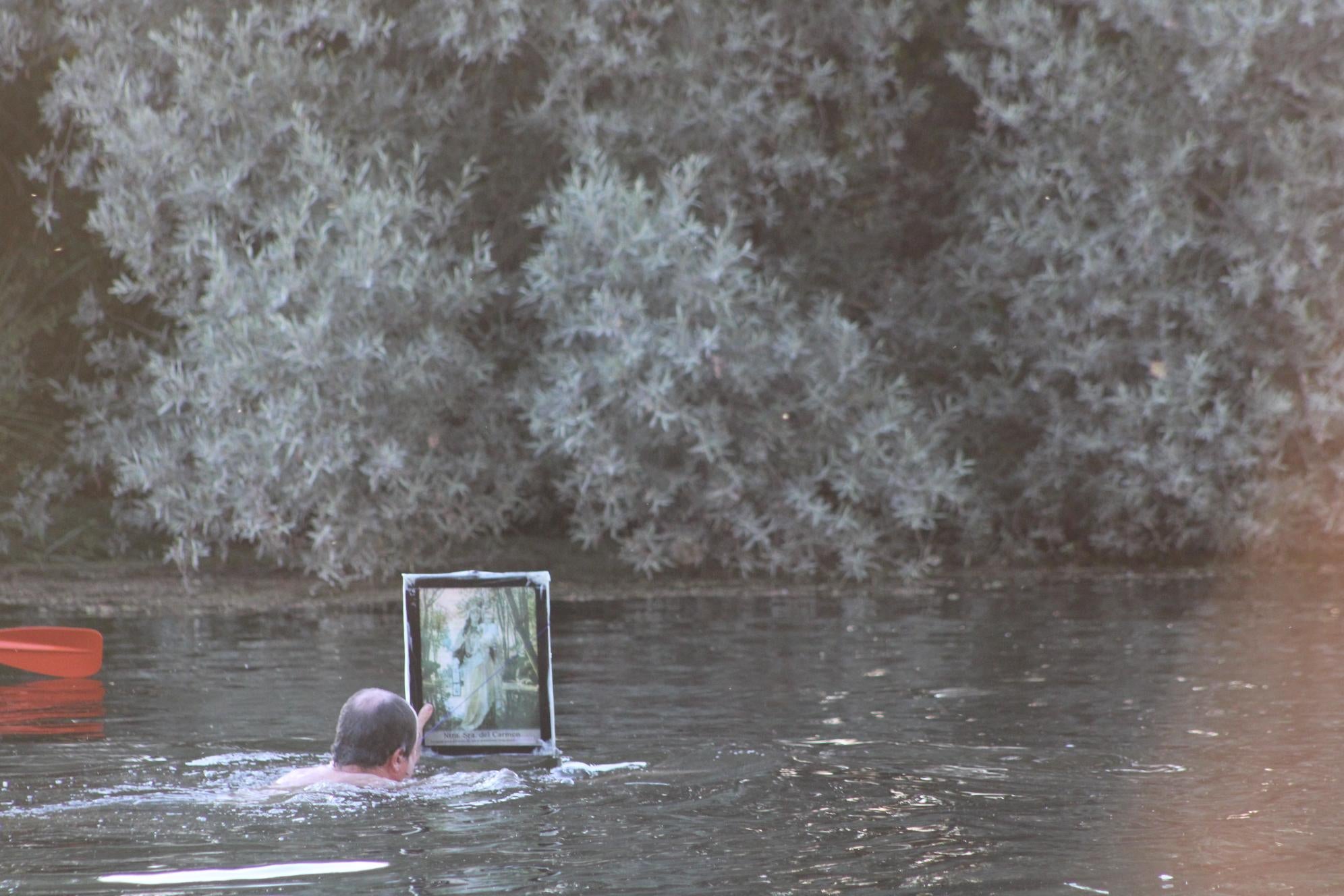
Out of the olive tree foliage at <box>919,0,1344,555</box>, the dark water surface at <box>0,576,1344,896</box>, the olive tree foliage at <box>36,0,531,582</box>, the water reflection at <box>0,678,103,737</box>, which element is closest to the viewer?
the dark water surface at <box>0,576,1344,896</box>

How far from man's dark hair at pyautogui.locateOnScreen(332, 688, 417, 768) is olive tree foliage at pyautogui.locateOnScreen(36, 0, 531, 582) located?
7819mm

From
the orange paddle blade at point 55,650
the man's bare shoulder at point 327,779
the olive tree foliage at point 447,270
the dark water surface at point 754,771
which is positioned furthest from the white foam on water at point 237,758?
the olive tree foliage at point 447,270

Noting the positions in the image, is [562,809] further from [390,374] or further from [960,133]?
[960,133]

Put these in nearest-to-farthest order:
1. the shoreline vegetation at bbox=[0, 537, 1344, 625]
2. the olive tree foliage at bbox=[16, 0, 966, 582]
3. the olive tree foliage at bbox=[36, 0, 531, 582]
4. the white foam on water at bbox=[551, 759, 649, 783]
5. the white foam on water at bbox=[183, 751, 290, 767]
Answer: the white foam on water at bbox=[551, 759, 649, 783]
the white foam on water at bbox=[183, 751, 290, 767]
the shoreline vegetation at bbox=[0, 537, 1344, 625]
the olive tree foliage at bbox=[36, 0, 531, 582]
the olive tree foliage at bbox=[16, 0, 966, 582]

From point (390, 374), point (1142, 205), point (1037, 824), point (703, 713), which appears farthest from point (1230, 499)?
point (1037, 824)

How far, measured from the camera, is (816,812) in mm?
6730

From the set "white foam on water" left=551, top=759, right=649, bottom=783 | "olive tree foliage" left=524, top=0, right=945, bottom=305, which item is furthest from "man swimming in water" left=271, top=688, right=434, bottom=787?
"olive tree foliage" left=524, top=0, right=945, bottom=305

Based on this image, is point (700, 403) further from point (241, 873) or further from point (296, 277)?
point (241, 873)

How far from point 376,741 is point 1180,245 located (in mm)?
10523

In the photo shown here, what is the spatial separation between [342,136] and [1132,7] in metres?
6.56

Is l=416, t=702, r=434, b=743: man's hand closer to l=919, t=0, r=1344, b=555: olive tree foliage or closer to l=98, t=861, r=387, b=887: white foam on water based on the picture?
l=98, t=861, r=387, b=887: white foam on water

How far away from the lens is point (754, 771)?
7531 mm

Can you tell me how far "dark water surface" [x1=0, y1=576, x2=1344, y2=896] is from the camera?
591 centimetres

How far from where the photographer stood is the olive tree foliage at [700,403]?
14.8 m
